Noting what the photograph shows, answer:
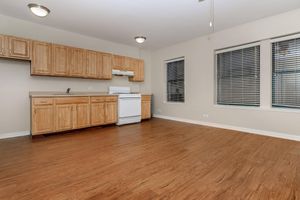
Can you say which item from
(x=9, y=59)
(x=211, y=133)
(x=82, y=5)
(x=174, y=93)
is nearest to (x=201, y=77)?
(x=174, y=93)

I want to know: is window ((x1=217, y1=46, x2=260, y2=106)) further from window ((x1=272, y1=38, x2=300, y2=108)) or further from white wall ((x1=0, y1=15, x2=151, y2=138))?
white wall ((x1=0, y1=15, x2=151, y2=138))

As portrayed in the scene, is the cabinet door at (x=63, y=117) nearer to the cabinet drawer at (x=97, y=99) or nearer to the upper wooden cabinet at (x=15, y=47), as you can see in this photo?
the cabinet drawer at (x=97, y=99)

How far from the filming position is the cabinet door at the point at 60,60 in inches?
158

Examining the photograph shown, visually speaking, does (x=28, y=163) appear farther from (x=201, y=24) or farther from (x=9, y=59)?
(x=201, y=24)

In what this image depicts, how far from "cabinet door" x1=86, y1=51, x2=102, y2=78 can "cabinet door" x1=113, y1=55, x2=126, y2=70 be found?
528 mm

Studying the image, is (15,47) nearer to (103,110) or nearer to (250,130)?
(103,110)

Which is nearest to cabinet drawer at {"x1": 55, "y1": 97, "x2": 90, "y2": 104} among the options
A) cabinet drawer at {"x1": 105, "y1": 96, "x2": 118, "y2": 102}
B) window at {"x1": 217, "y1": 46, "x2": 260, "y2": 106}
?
cabinet drawer at {"x1": 105, "y1": 96, "x2": 118, "y2": 102}

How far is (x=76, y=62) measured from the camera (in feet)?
14.3

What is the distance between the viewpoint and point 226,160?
7.90ft

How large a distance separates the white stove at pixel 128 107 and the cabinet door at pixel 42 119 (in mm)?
1789

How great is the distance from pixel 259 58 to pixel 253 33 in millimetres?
613

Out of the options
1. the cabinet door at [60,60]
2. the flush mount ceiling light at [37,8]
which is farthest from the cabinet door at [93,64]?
the flush mount ceiling light at [37,8]

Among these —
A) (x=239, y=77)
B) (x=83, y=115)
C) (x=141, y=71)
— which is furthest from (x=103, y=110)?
(x=239, y=77)

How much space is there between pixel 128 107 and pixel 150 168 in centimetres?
310
